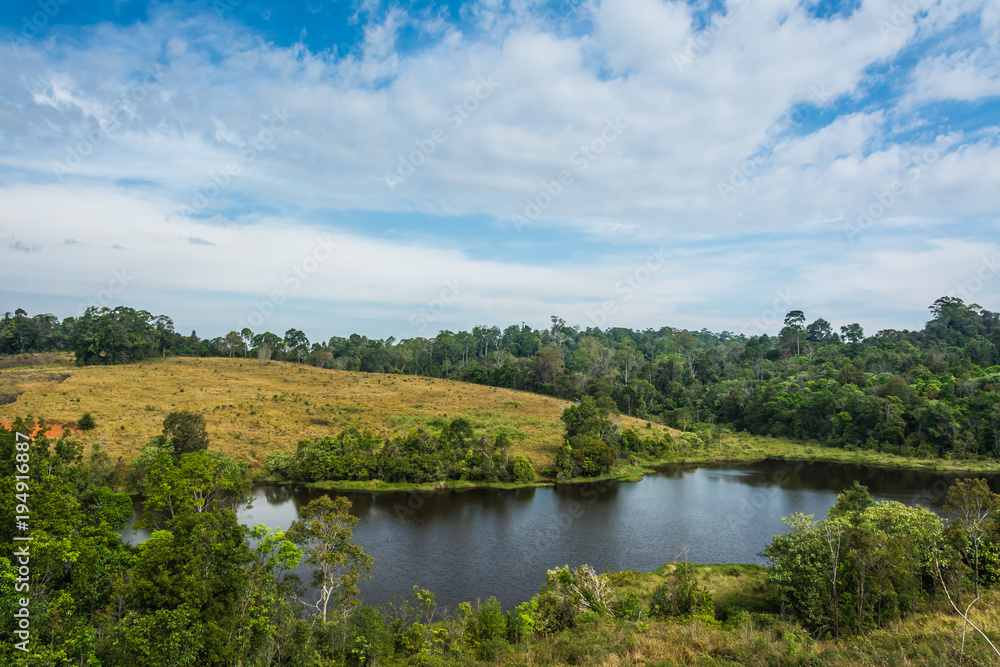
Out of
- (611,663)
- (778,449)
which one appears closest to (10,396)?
(611,663)

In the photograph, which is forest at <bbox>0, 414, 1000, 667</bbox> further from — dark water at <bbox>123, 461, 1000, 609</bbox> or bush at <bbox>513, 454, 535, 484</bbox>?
bush at <bbox>513, 454, 535, 484</bbox>

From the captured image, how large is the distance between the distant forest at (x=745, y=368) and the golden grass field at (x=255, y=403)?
8.51 metres

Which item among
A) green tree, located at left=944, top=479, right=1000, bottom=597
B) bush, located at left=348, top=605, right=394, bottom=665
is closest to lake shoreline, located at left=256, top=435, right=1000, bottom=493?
bush, located at left=348, top=605, right=394, bottom=665

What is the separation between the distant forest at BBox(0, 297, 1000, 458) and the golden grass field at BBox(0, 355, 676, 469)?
8513mm

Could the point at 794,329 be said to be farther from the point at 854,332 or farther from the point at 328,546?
the point at 328,546

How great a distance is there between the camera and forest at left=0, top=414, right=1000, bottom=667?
1245 cm

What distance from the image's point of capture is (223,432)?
5131 centimetres

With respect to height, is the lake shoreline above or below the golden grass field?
below

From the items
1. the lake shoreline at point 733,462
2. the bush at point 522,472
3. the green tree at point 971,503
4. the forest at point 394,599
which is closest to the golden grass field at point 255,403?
the bush at point 522,472

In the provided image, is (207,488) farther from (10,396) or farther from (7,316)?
(7,316)

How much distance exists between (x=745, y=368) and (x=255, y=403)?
291 ft

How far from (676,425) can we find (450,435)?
46.5 metres

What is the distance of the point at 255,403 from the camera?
6188 centimetres

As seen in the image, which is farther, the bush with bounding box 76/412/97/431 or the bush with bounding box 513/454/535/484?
the bush with bounding box 513/454/535/484
